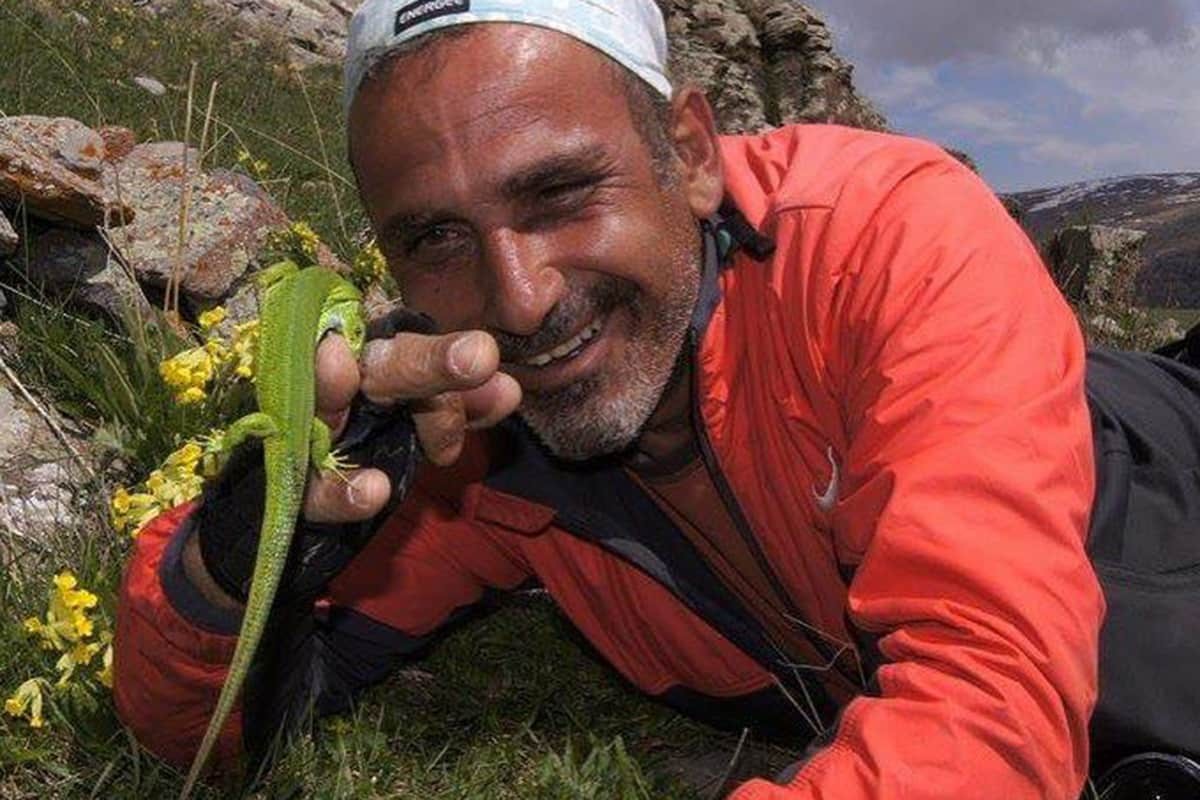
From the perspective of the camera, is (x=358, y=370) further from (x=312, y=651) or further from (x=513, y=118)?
(x=312, y=651)

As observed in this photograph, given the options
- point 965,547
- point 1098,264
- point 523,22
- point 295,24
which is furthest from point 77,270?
point 295,24

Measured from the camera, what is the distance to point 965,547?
6.69 ft

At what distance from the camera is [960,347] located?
229 cm

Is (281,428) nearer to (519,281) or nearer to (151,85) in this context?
(519,281)

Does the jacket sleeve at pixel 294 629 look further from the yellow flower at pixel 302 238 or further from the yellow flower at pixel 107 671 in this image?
the yellow flower at pixel 302 238

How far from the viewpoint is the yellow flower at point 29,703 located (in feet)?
10.3

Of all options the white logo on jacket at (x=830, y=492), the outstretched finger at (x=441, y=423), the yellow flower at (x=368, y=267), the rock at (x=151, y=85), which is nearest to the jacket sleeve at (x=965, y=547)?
the white logo on jacket at (x=830, y=492)

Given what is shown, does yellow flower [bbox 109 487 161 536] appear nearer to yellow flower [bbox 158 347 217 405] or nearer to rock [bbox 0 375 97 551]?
yellow flower [bbox 158 347 217 405]

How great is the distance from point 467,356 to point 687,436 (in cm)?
130

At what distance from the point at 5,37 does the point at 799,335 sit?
10.6 metres

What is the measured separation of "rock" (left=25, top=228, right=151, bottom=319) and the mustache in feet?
10.2

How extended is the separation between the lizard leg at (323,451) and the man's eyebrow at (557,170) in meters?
0.71

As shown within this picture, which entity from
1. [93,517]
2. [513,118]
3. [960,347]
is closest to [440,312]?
[513,118]

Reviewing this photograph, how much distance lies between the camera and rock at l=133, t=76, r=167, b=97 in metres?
12.1
